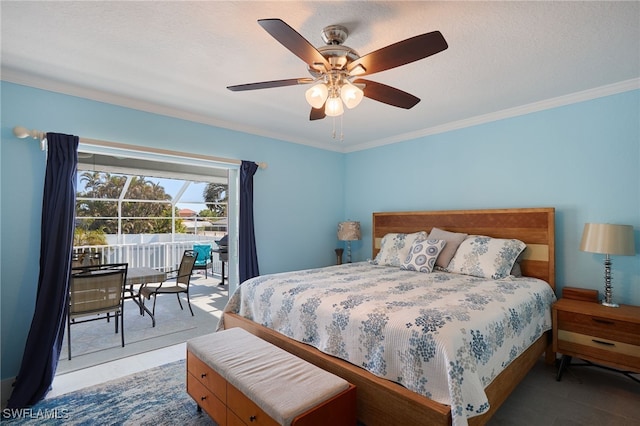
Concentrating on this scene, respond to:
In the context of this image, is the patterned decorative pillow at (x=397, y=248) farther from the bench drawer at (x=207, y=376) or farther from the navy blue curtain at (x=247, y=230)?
the bench drawer at (x=207, y=376)

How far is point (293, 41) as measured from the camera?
57.4 inches

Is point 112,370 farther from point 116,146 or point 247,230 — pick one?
point 116,146

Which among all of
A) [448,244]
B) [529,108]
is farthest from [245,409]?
[529,108]

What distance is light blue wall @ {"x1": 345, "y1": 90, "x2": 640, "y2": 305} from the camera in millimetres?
2643

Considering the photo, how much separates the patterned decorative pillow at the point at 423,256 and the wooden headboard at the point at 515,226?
1.47 feet

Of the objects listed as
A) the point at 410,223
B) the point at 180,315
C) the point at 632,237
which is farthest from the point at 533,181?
the point at 180,315

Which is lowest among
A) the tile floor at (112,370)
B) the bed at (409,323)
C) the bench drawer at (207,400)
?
the tile floor at (112,370)

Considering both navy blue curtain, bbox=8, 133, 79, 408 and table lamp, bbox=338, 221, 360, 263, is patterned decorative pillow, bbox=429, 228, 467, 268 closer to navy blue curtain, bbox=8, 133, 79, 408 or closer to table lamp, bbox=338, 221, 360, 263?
table lamp, bbox=338, 221, 360, 263

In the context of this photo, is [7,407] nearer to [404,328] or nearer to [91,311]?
[91,311]

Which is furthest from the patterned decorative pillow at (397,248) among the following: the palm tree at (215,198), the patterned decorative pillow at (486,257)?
the palm tree at (215,198)

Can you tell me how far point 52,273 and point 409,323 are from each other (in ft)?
8.88

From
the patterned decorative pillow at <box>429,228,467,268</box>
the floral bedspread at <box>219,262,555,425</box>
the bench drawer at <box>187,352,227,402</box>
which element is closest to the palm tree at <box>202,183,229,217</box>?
the floral bedspread at <box>219,262,555,425</box>

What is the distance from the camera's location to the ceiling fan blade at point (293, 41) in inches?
52.2

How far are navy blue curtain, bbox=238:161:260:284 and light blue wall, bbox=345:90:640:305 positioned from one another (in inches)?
81.6
